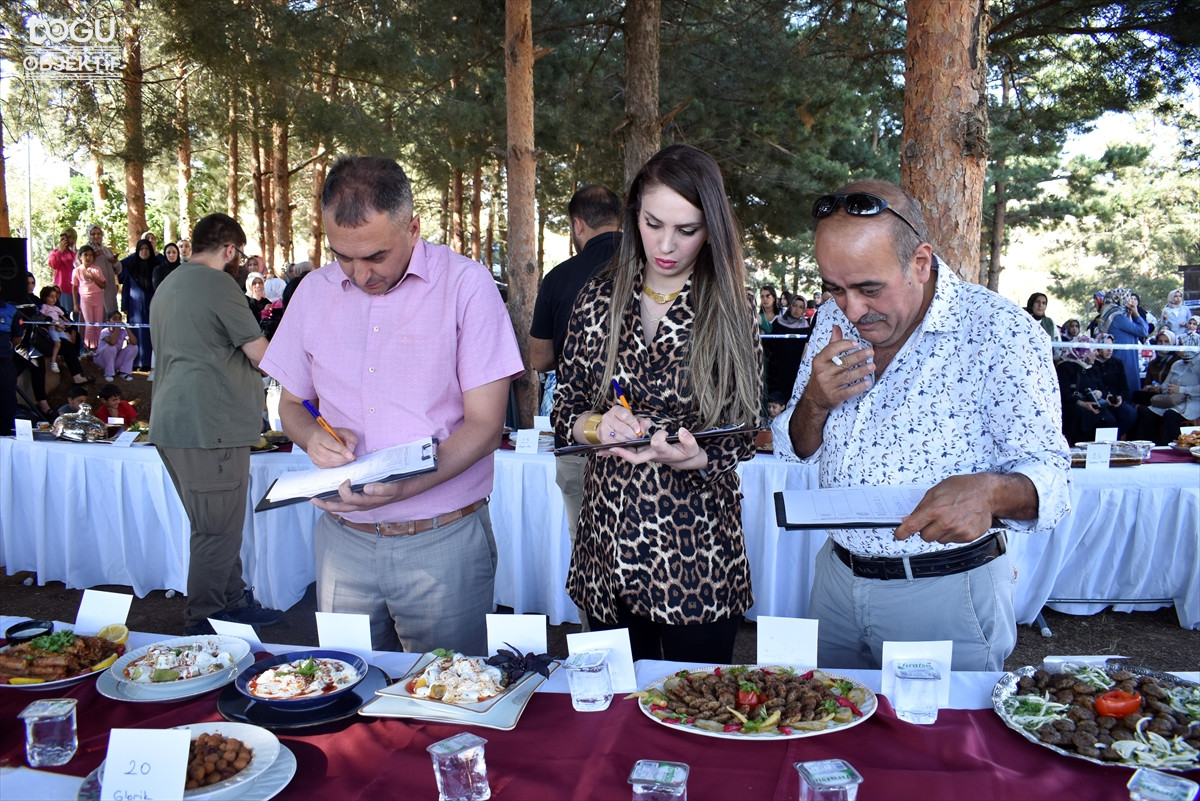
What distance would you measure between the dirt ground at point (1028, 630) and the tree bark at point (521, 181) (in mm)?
2848

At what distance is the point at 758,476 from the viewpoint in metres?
Answer: 3.71

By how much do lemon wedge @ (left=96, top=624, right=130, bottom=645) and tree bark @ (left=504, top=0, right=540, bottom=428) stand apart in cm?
471

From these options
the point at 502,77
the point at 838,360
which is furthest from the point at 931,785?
the point at 502,77

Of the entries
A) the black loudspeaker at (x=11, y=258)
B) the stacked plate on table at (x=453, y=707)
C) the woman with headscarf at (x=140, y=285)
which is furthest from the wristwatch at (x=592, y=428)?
the woman with headscarf at (x=140, y=285)

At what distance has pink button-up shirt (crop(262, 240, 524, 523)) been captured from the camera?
1.84m

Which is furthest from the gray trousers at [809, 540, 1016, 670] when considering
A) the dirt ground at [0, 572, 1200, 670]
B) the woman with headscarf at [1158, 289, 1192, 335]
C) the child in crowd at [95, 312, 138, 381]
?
the woman with headscarf at [1158, 289, 1192, 335]

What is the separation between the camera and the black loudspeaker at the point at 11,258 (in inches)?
339

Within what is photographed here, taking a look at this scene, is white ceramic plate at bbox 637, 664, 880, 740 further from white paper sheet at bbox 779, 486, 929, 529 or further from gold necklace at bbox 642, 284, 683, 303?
gold necklace at bbox 642, 284, 683, 303

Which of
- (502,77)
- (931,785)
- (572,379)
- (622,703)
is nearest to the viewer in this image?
(931,785)

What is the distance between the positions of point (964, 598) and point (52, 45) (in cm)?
1112

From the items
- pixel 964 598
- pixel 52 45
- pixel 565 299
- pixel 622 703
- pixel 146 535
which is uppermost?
pixel 52 45

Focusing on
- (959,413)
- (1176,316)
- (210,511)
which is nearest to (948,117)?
(959,413)

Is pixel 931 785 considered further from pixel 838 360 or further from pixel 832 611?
pixel 838 360

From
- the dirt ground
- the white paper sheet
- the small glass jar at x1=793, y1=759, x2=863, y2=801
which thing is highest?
the white paper sheet
